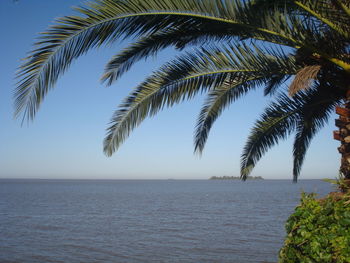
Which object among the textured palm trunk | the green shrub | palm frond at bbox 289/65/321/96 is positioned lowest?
the green shrub

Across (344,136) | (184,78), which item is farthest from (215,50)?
(344,136)

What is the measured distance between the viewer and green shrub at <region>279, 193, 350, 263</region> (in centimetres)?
301

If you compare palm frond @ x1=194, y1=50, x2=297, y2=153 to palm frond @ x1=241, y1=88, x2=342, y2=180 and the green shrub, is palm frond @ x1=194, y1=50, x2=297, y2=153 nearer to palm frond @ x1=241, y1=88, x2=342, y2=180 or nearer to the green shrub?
palm frond @ x1=241, y1=88, x2=342, y2=180

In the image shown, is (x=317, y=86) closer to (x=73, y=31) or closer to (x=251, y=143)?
(x=251, y=143)

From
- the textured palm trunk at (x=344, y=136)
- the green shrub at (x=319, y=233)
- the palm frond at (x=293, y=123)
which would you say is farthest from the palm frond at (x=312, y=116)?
the green shrub at (x=319, y=233)

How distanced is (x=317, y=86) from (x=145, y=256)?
30.8 ft

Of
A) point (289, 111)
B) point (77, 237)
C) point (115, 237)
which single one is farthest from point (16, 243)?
point (289, 111)

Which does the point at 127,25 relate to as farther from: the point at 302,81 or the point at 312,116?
the point at 312,116

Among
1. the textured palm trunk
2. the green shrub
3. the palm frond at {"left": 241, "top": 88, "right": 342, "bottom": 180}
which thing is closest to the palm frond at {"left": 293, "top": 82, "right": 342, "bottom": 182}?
the palm frond at {"left": 241, "top": 88, "right": 342, "bottom": 180}

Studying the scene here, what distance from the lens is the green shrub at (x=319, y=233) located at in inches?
118

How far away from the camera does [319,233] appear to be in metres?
3.14

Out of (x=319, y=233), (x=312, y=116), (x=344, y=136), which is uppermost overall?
(x=312, y=116)

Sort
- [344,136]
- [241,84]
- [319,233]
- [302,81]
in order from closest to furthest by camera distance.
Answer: [319,233], [302,81], [344,136], [241,84]

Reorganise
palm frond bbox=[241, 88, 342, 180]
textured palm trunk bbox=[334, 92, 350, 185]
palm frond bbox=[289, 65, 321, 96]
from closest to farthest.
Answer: palm frond bbox=[289, 65, 321, 96]
textured palm trunk bbox=[334, 92, 350, 185]
palm frond bbox=[241, 88, 342, 180]
